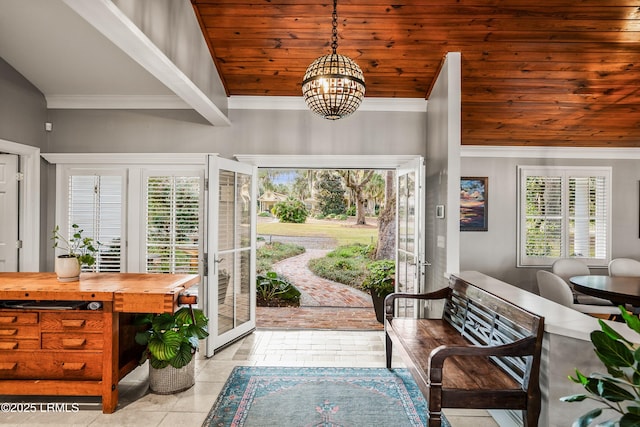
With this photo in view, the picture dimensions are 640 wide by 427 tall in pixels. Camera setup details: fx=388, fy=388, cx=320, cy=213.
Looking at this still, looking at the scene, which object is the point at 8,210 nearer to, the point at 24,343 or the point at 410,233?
the point at 24,343

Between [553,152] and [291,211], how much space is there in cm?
480

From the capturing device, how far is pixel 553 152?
5551 mm

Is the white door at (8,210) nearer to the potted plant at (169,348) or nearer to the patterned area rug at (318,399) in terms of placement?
the potted plant at (169,348)

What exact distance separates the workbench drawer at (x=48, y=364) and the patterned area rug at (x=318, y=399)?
911 mm

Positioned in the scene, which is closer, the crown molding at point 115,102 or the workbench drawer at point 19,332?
the workbench drawer at point 19,332

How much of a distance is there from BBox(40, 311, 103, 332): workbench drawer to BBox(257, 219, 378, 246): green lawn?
5331 millimetres

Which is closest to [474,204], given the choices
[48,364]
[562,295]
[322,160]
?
[562,295]

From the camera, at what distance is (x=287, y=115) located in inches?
176

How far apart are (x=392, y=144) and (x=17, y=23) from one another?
3.66 meters

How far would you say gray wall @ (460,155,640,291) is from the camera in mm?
5570

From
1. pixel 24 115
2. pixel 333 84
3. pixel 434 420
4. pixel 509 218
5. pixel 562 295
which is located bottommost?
pixel 434 420

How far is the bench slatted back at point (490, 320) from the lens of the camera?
219 centimetres

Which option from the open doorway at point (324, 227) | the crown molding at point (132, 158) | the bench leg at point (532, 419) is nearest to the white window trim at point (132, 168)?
the crown molding at point (132, 158)

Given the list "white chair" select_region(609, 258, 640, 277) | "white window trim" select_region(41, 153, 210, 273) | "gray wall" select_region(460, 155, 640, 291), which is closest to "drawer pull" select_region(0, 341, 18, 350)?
"white window trim" select_region(41, 153, 210, 273)
